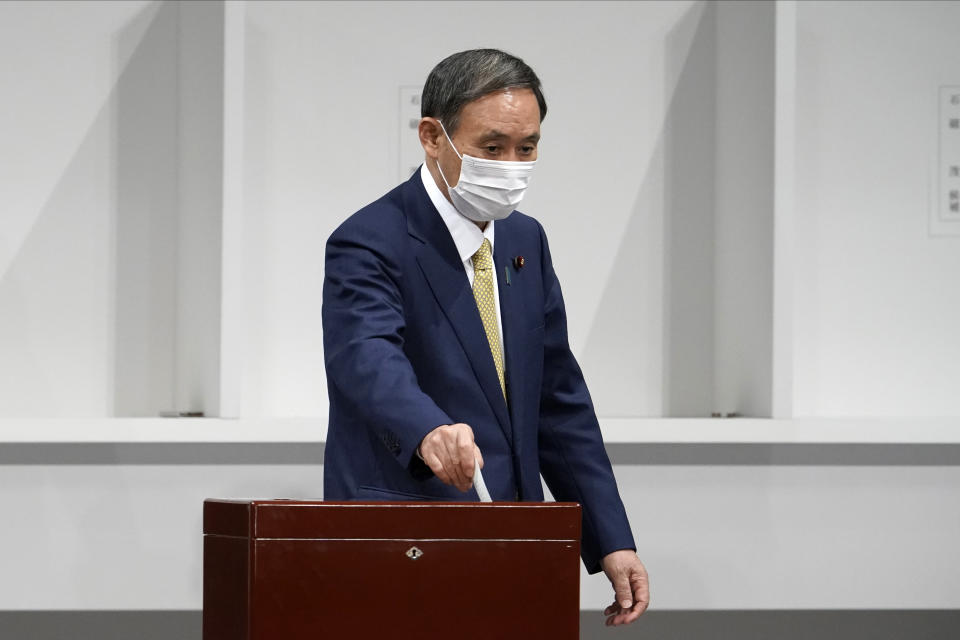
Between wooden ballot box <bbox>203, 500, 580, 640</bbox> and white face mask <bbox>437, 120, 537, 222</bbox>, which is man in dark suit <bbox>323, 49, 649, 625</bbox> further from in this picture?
wooden ballot box <bbox>203, 500, 580, 640</bbox>

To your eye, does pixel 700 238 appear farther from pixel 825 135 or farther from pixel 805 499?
pixel 805 499

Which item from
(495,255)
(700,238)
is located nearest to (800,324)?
(700,238)

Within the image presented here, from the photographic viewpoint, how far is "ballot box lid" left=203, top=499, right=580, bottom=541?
1.12 metres

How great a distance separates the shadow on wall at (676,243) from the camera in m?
3.21

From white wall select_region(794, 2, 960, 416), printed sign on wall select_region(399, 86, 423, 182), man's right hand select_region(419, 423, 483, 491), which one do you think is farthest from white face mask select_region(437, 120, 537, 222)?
white wall select_region(794, 2, 960, 416)

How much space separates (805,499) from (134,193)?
6.22 ft

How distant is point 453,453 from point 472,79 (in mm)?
546

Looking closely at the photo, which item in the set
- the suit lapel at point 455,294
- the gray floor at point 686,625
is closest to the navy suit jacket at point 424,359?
the suit lapel at point 455,294

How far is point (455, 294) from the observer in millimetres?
1544

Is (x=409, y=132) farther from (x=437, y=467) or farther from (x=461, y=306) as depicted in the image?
(x=437, y=467)

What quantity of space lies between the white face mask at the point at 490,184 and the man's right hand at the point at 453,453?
1.31 feet

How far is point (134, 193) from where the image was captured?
10.3 ft

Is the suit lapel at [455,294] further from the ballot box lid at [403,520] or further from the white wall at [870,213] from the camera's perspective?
the white wall at [870,213]

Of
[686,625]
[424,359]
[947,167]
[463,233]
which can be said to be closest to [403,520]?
[424,359]
